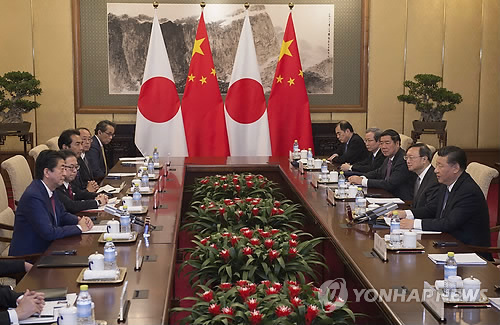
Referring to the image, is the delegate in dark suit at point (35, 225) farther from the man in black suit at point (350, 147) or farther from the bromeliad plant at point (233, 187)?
the man in black suit at point (350, 147)

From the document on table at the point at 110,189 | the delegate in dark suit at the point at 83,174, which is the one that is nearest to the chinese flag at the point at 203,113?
the delegate in dark suit at the point at 83,174

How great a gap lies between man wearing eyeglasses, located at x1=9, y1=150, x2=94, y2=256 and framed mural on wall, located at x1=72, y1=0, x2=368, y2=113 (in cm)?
556

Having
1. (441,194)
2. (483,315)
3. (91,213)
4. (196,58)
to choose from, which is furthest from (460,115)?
(483,315)

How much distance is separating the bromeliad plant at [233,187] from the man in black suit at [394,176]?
34.3 inches

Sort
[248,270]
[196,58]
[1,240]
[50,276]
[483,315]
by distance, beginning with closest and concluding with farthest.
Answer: [483,315]
[50,276]
[248,270]
[1,240]
[196,58]

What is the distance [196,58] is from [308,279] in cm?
446

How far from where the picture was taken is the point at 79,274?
3436 mm

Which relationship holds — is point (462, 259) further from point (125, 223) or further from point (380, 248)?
point (125, 223)

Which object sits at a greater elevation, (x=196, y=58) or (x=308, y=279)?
(x=196, y=58)

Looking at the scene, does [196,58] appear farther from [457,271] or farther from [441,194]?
[457,271]

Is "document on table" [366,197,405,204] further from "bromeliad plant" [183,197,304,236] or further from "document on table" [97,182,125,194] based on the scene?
"document on table" [97,182,125,194]

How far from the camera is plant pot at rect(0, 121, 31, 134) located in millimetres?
8750

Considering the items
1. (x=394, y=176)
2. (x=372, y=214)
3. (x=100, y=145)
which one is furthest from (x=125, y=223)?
(x=100, y=145)

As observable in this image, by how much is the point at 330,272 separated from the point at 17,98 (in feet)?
18.2
